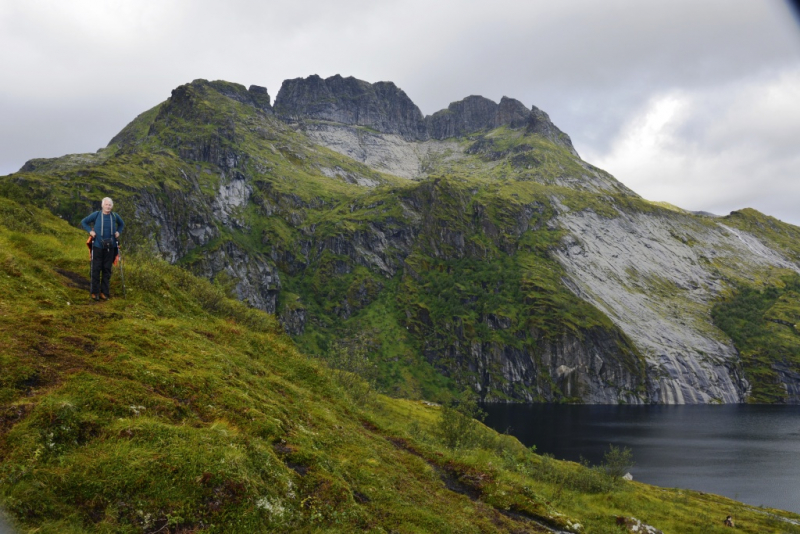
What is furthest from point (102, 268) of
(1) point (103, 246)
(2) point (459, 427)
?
(2) point (459, 427)

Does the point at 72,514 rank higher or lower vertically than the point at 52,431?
lower

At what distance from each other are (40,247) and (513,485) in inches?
1067

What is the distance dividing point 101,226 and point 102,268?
1795 millimetres

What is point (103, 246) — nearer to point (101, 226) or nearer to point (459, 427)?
point (101, 226)

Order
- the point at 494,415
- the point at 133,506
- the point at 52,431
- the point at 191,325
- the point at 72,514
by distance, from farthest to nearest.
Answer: the point at 494,415 < the point at 191,325 < the point at 52,431 < the point at 133,506 < the point at 72,514

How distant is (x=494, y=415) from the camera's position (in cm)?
17025

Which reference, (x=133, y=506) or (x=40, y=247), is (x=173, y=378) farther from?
Result: (x=40, y=247)

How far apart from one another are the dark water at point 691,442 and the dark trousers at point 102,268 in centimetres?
9629

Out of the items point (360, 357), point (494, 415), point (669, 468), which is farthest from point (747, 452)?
point (360, 357)

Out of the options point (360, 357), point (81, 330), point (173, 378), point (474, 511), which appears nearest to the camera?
point (173, 378)

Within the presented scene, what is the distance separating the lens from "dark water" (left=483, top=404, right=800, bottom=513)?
8550 cm

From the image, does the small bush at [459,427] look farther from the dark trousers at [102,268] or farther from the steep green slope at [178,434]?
the dark trousers at [102,268]

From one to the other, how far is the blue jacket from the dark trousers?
0.31 meters

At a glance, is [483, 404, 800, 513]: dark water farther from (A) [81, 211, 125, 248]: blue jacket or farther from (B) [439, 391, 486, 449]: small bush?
(A) [81, 211, 125, 248]: blue jacket
